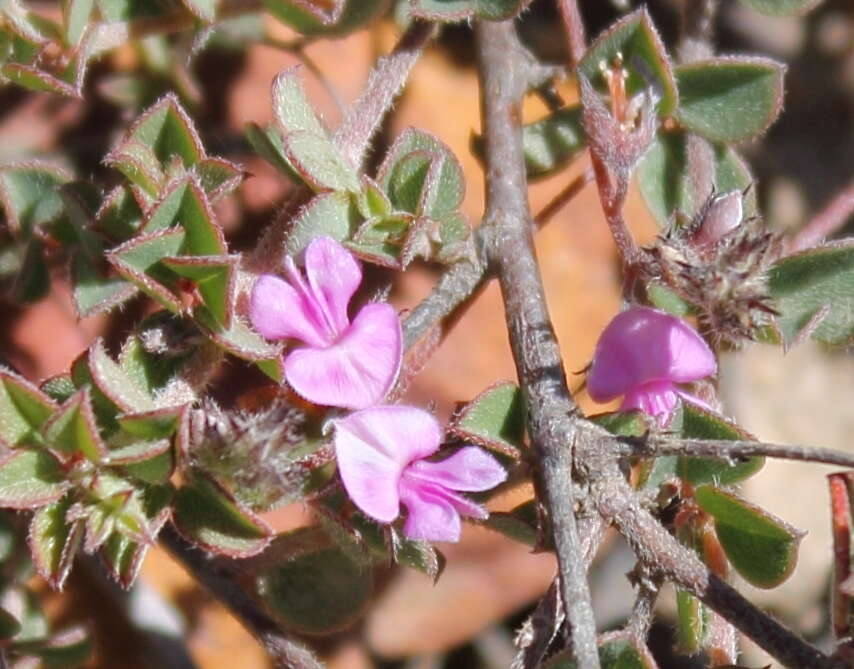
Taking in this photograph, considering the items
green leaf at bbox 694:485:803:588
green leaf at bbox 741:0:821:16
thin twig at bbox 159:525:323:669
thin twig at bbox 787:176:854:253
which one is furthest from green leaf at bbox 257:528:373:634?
green leaf at bbox 741:0:821:16

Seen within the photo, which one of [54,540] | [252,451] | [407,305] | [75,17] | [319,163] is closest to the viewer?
[252,451]

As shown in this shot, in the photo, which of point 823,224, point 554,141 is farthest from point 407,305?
point 823,224

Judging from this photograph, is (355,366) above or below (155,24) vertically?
below

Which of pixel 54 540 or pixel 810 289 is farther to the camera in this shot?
pixel 810 289

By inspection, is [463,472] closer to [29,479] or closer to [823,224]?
[29,479]

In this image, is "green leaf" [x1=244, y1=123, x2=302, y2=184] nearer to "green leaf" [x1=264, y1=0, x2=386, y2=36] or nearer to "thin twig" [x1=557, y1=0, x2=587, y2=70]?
"green leaf" [x1=264, y1=0, x2=386, y2=36]

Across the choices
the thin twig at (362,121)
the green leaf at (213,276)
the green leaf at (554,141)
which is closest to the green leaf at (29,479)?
the green leaf at (213,276)

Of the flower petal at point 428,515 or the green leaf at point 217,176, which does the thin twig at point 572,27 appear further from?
the flower petal at point 428,515

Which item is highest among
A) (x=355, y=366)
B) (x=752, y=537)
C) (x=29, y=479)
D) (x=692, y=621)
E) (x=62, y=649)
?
(x=355, y=366)
